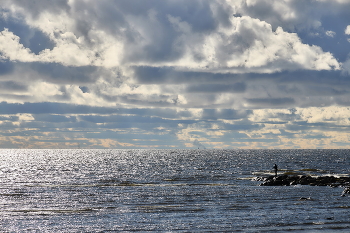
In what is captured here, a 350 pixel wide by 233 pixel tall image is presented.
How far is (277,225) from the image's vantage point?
1314 inches

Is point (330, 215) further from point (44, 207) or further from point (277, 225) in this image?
point (44, 207)

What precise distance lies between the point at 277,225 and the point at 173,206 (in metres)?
14.2

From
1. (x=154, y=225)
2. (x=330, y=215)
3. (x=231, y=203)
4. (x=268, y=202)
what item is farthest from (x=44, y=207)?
(x=330, y=215)

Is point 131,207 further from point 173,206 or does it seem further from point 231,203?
point 231,203

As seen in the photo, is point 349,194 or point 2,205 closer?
point 2,205

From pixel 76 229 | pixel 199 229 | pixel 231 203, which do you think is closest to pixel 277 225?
pixel 199 229

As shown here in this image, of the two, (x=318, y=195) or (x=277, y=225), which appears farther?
(x=318, y=195)

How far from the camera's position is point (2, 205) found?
4628cm

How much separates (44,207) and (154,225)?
1655 centimetres

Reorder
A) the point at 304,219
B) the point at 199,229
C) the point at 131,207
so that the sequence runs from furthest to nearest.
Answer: the point at 131,207 < the point at 304,219 < the point at 199,229

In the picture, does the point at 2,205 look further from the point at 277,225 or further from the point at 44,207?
the point at 277,225

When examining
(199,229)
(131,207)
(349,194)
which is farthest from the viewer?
(349,194)

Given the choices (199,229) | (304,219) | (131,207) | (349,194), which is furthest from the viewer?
(349,194)

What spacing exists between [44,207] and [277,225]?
2523cm
